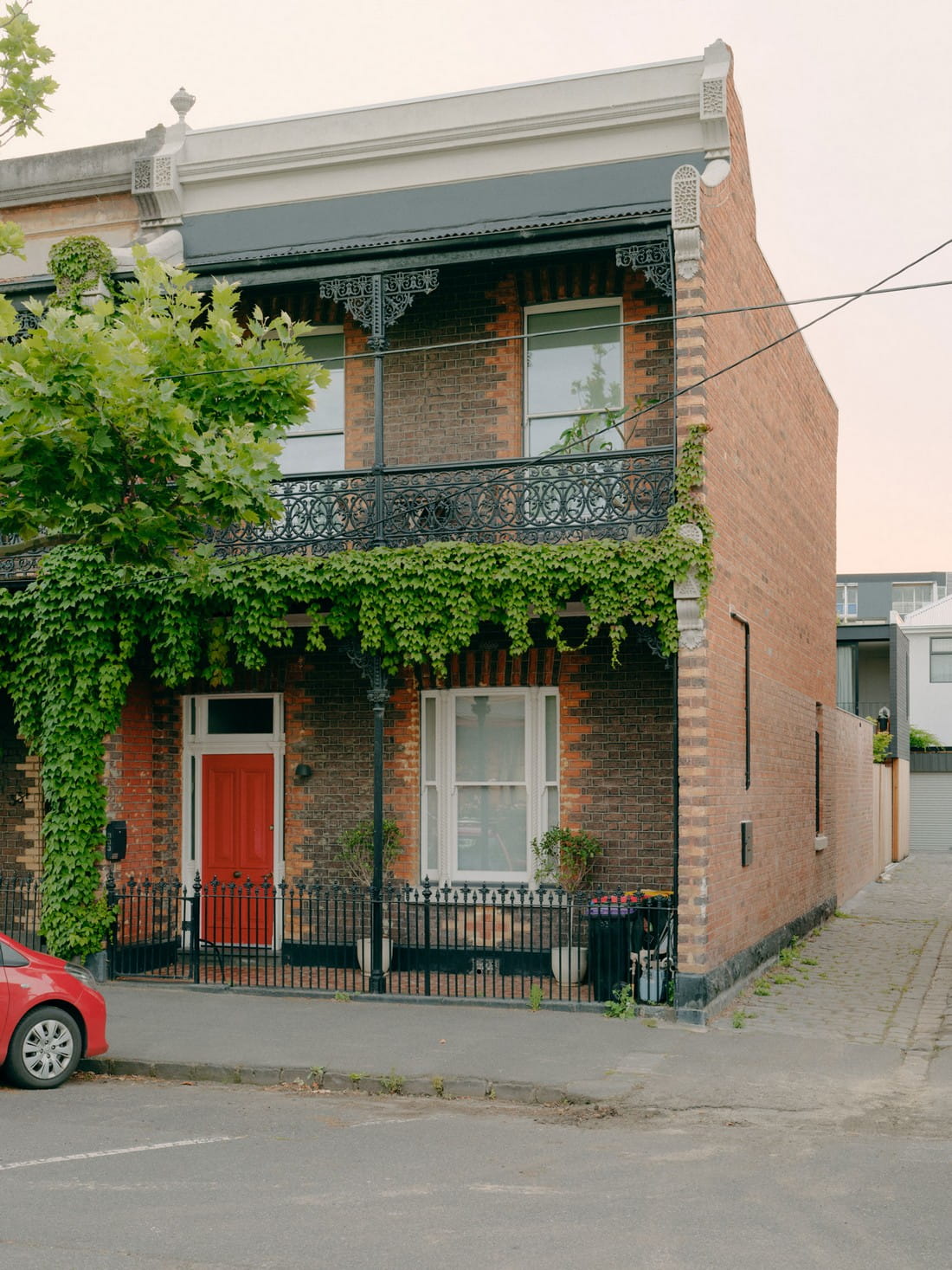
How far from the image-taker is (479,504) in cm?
1334

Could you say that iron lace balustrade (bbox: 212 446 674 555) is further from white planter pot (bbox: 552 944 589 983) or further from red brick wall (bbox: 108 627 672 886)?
white planter pot (bbox: 552 944 589 983)

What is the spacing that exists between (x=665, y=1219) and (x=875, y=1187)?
52.1 inches

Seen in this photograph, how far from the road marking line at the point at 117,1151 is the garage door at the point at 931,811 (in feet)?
124

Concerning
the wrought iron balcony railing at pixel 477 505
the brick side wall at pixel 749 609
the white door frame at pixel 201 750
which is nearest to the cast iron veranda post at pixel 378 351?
the wrought iron balcony railing at pixel 477 505

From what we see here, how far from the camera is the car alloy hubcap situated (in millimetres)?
9492

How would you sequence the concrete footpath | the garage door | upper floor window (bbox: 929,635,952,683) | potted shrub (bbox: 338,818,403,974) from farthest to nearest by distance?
1. upper floor window (bbox: 929,635,952,683)
2. the garage door
3. potted shrub (bbox: 338,818,403,974)
4. the concrete footpath

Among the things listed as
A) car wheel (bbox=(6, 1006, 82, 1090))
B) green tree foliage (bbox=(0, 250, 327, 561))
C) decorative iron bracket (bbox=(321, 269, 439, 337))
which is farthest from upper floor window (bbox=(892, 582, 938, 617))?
car wheel (bbox=(6, 1006, 82, 1090))

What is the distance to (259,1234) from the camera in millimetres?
6156

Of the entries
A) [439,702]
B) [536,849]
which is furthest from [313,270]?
[536,849]

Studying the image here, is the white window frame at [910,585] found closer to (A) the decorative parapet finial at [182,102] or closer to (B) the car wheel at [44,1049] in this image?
(A) the decorative parapet finial at [182,102]

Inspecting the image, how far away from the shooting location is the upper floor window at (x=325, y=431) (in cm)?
1526

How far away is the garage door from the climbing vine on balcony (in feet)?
105

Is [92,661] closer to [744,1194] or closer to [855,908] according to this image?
[744,1194]

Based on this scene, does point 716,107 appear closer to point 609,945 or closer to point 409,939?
point 609,945
